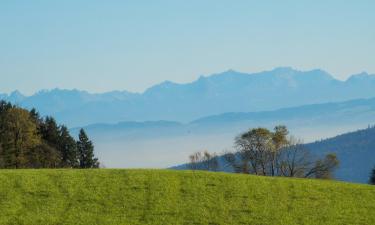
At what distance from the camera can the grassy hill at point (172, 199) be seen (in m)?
40.2

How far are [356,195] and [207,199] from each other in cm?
1202

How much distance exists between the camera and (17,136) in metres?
101

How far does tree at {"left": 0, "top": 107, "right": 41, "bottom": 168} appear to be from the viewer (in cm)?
9891

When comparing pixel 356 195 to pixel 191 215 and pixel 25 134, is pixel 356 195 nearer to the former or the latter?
pixel 191 215

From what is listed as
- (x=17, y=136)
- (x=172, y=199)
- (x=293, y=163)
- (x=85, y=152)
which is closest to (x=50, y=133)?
(x=85, y=152)

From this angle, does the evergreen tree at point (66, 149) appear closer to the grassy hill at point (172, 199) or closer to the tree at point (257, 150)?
the tree at point (257, 150)

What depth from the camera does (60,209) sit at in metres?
41.4

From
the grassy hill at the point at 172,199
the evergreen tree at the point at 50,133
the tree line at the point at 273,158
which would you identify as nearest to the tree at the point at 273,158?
the tree line at the point at 273,158

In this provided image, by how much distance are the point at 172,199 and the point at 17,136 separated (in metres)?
62.2

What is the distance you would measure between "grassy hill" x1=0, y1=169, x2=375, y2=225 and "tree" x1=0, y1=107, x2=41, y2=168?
50.8 m

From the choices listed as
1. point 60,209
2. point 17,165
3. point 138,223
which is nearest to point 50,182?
point 60,209

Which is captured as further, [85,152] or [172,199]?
[85,152]

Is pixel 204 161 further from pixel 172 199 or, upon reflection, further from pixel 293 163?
pixel 172 199

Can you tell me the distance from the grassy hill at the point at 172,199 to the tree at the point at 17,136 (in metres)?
50.8
